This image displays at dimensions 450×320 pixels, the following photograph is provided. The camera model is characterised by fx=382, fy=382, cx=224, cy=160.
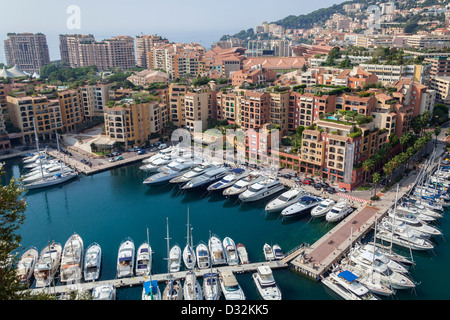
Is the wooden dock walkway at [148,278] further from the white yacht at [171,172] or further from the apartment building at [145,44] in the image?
the apartment building at [145,44]

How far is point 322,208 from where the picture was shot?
37969 mm

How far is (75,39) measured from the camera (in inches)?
5212

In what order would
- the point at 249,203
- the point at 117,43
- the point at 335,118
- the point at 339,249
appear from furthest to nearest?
1. the point at 117,43
2. the point at 335,118
3. the point at 249,203
4. the point at 339,249

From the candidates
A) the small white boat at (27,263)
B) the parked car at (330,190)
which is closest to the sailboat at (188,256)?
the small white boat at (27,263)

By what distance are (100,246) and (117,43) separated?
108m

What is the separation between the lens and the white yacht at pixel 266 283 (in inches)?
1030

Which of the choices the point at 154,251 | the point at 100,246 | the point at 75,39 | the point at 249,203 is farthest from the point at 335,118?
the point at 75,39

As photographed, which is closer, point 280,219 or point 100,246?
point 100,246

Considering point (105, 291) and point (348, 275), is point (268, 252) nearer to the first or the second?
point (348, 275)

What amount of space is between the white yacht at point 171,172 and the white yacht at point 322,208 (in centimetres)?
1876

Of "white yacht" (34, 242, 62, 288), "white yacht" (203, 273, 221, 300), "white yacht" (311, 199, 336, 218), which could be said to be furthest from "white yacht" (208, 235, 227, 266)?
"white yacht" (34, 242, 62, 288)

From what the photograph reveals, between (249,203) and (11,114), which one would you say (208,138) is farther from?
(11,114)

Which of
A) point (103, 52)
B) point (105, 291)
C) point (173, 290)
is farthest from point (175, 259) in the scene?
point (103, 52)

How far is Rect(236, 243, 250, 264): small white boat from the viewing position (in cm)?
3032
